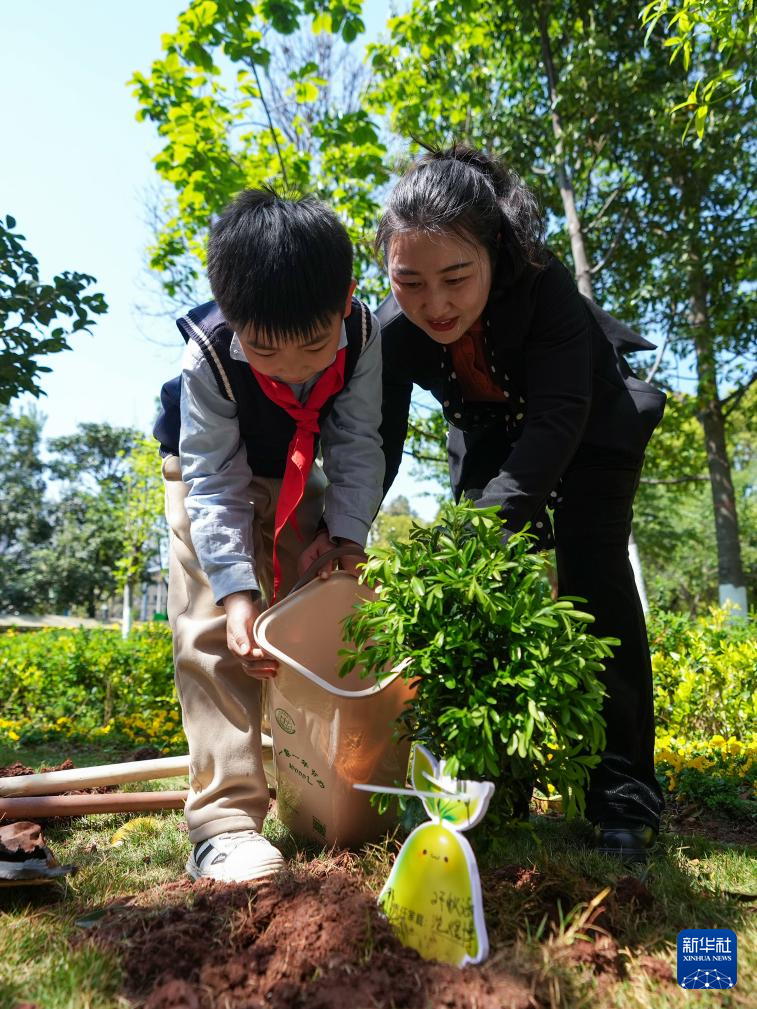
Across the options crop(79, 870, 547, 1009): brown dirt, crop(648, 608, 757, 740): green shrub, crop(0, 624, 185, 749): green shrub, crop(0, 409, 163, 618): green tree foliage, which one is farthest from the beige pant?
crop(0, 409, 163, 618): green tree foliage

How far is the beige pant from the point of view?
1890 mm

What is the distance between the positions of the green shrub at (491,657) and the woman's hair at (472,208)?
2.45 ft

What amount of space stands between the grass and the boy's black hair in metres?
1.23

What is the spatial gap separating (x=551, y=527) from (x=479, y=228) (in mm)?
905

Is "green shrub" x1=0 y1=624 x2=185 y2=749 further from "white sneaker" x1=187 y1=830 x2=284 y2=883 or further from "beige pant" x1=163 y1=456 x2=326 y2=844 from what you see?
"white sneaker" x1=187 y1=830 x2=284 y2=883

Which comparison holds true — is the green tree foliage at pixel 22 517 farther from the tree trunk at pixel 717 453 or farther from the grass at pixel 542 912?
the grass at pixel 542 912

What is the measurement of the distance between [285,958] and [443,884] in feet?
0.93

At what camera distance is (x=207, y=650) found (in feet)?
6.51

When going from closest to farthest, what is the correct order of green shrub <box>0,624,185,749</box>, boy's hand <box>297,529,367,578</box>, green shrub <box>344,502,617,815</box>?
green shrub <box>344,502,617,815</box> → boy's hand <box>297,529,367,578</box> → green shrub <box>0,624,185,749</box>

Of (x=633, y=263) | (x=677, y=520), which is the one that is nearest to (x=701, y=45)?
(x=633, y=263)

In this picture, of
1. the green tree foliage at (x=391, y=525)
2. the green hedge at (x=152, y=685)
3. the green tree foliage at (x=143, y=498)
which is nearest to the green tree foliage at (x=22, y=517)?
the green tree foliage at (x=391, y=525)

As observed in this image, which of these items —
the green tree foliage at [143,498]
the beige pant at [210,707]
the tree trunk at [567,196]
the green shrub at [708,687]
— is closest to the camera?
the beige pant at [210,707]

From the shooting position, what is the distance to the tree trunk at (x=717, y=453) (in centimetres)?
828

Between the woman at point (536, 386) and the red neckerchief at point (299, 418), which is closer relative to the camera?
the woman at point (536, 386)
